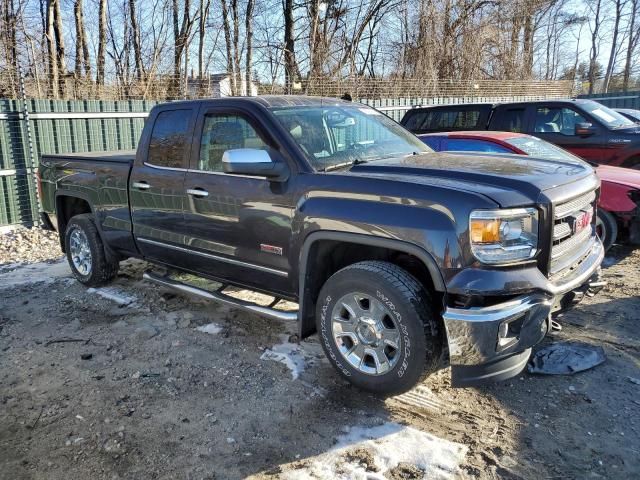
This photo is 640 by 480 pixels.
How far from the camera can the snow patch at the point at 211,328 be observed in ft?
15.4

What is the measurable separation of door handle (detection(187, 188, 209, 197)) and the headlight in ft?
7.24

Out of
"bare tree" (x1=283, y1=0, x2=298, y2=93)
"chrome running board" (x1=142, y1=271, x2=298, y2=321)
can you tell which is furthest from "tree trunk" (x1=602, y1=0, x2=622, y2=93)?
"chrome running board" (x1=142, y1=271, x2=298, y2=321)

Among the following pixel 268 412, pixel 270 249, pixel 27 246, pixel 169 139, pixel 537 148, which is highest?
pixel 169 139

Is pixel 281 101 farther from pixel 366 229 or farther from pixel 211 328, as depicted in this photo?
pixel 211 328

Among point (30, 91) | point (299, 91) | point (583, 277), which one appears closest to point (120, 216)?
point (583, 277)

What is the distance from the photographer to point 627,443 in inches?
118

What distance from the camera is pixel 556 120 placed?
8.86 meters

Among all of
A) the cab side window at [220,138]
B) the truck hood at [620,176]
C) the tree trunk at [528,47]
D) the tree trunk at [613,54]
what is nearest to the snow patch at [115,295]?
the cab side window at [220,138]

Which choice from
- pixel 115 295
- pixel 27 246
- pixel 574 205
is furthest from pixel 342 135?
pixel 27 246

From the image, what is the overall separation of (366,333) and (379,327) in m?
0.12

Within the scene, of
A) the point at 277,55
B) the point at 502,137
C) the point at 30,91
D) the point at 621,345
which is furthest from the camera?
the point at 277,55

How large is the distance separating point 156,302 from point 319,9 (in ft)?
65.6

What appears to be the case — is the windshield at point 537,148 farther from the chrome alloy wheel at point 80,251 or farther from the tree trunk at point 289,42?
the tree trunk at point 289,42

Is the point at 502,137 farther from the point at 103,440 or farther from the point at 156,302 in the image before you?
the point at 103,440
